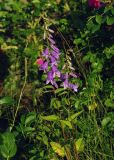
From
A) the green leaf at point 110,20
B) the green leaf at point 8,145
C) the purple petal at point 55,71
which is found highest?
the green leaf at point 110,20

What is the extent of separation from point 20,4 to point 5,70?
0.65 metres

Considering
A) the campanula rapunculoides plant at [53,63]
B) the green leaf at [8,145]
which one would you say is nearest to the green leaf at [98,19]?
the campanula rapunculoides plant at [53,63]

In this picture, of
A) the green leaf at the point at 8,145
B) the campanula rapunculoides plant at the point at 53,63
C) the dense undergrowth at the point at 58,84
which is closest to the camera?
the green leaf at the point at 8,145

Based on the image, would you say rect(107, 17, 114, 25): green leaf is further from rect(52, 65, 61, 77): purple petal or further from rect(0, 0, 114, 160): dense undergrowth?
rect(52, 65, 61, 77): purple petal

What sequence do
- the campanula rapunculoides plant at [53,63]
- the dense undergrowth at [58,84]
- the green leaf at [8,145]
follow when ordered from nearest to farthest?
the green leaf at [8,145]
the campanula rapunculoides plant at [53,63]
the dense undergrowth at [58,84]

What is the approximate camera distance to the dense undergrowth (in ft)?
7.13

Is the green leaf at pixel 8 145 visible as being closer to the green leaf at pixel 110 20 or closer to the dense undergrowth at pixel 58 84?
the dense undergrowth at pixel 58 84

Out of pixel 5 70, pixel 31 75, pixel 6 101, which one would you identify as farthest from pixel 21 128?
pixel 5 70

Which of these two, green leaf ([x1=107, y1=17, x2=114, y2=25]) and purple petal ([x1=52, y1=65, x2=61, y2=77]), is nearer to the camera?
purple petal ([x1=52, y1=65, x2=61, y2=77])

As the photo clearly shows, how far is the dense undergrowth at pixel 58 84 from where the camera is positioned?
7.13 feet

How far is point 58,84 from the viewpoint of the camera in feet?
11.9

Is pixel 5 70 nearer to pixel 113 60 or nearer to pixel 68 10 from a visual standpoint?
pixel 68 10

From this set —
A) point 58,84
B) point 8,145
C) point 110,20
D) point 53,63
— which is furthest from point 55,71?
point 58,84

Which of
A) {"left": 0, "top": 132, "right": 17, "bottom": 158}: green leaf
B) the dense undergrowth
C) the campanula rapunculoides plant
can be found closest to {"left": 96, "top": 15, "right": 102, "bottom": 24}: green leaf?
the dense undergrowth
